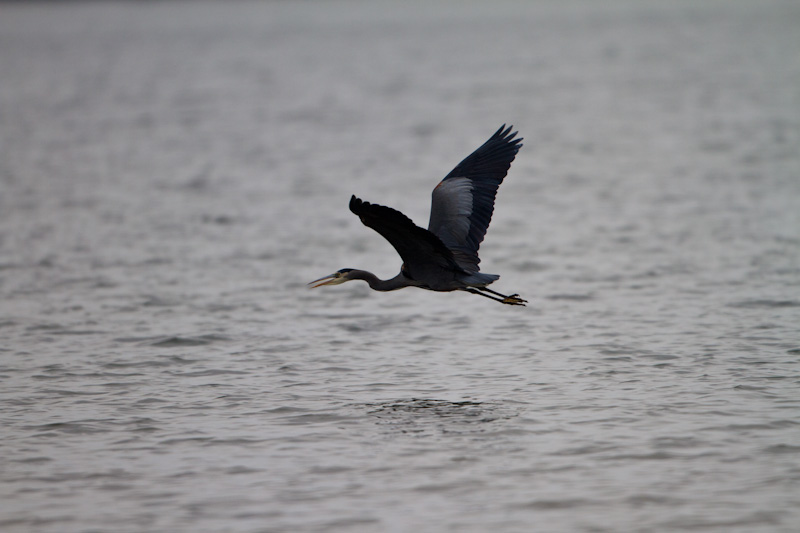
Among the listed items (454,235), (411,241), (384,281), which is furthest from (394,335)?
(411,241)

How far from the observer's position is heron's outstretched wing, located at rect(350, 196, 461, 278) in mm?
9663

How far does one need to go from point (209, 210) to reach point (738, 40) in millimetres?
53823

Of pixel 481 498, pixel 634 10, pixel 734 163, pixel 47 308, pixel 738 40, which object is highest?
pixel 634 10

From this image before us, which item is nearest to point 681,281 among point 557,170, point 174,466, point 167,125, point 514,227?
point 514,227

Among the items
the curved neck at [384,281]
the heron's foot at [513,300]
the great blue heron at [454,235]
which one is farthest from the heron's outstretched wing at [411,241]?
the heron's foot at [513,300]

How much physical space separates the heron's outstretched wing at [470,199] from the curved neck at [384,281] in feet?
1.80

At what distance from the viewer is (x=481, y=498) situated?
8273 mm

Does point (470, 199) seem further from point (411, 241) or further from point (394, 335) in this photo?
point (394, 335)

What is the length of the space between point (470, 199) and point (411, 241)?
4.38ft

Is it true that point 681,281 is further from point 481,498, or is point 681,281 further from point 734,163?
point 734,163

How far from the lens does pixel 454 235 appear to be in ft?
37.8

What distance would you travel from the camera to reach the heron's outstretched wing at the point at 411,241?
31.7 feet

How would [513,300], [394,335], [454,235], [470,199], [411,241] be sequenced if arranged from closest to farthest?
[411,241], [454,235], [470,199], [513,300], [394,335]

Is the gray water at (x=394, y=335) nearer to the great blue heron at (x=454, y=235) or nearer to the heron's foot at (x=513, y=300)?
the heron's foot at (x=513, y=300)
